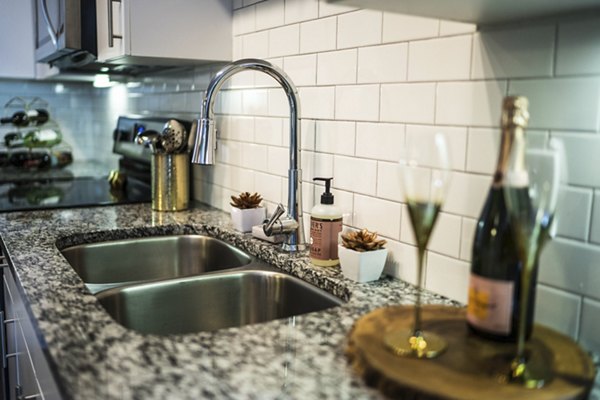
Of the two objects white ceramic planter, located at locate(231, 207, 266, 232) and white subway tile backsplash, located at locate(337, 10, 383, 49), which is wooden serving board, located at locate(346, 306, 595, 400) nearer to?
white subway tile backsplash, located at locate(337, 10, 383, 49)

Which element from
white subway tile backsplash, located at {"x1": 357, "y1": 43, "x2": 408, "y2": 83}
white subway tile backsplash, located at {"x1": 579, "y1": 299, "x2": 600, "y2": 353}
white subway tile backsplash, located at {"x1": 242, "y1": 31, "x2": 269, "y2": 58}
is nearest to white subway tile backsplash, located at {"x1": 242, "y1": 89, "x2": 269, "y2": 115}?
white subway tile backsplash, located at {"x1": 242, "y1": 31, "x2": 269, "y2": 58}

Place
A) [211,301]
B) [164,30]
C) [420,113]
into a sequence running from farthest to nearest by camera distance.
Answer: [164,30], [211,301], [420,113]

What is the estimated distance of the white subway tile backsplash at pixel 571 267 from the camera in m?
0.85

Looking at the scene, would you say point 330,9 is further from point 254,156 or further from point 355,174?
point 254,156

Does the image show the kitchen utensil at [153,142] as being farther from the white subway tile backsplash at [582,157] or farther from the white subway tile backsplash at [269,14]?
the white subway tile backsplash at [582,157]

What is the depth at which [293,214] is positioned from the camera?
4.63ft

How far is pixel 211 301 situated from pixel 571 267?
2.59 feet

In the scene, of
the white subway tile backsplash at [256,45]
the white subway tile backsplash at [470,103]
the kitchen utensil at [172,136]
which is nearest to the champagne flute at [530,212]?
the white subway tile backsplash at [470,103]

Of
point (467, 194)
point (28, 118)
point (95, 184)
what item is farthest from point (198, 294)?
point (28, 118)

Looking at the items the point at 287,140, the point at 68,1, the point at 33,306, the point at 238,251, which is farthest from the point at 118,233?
the point at 68,1

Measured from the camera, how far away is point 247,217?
5.36ft

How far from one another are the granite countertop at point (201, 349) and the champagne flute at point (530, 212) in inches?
7.8

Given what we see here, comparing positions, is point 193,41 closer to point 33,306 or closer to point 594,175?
point 33,306

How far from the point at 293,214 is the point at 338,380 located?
70 centimetres
